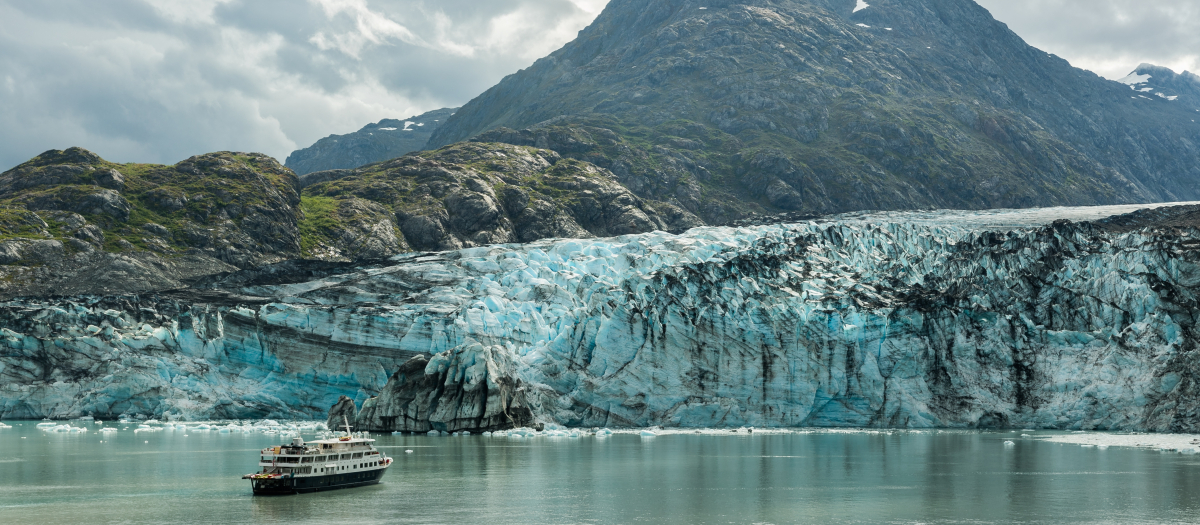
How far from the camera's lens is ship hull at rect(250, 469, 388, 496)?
35469 millimetres

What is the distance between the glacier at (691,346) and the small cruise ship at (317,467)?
19673mm

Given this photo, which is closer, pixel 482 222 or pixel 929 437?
pixel 929 437

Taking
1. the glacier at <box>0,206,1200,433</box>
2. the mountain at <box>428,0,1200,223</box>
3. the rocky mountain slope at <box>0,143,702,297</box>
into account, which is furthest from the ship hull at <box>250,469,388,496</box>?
the mountain at <box>428,0,1200,223</box>

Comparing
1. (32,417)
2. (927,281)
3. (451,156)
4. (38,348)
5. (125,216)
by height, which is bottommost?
(32,417)

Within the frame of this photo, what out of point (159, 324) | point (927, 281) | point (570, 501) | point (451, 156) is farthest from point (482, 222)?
point (570, 501)

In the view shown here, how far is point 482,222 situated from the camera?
125 metres

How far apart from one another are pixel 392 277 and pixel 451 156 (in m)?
70.1

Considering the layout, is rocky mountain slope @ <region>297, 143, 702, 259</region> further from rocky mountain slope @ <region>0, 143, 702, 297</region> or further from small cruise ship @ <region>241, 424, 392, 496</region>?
small cruise ship @ <region>241, 424, 392, 496</region>

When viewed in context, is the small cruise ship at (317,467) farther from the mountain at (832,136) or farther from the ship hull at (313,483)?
the mountain at (832,136)

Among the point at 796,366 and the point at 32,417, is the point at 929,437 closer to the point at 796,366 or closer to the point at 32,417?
the point at 796,366

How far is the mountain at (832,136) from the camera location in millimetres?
153375

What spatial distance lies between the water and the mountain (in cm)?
9359

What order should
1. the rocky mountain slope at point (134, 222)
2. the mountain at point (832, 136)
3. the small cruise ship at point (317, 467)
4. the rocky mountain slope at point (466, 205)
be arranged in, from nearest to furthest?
the small cruise ship at point (317, 467), the rocky mountain slope at point (134, 222), the rocky mountain slope at point (466, 205), the mountain at point (832, 136)

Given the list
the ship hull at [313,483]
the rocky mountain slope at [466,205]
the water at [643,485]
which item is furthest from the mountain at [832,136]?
the ship hull at [313,483]
